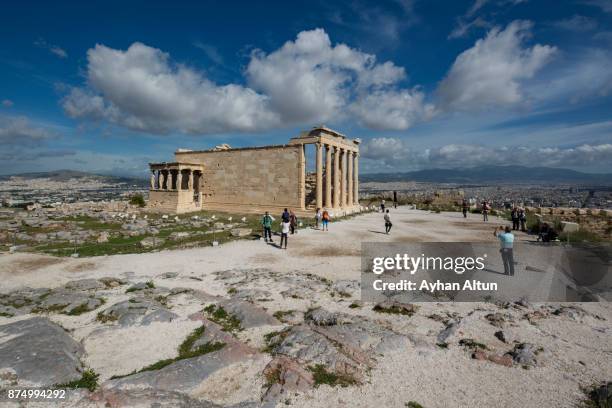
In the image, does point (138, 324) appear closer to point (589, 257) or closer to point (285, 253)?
point (285, 253)

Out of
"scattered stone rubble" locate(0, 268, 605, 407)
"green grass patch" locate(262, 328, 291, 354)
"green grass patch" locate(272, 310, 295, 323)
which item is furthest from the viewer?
"green grass patch" locate(272, 310, 295, 323)

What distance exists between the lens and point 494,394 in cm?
500

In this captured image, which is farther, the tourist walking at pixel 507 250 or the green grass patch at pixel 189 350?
the tourist walking at pixel 507 250

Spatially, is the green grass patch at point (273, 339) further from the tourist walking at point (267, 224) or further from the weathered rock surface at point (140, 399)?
the tourist walking at point (267, 224)

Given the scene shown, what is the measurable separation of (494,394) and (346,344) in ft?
8.09

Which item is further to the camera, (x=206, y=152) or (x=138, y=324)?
(x=206, y=152)

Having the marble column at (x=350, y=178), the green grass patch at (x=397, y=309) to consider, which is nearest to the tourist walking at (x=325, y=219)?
the green grass patch at (x=397, y=309)

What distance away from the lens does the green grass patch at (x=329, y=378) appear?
205 inches

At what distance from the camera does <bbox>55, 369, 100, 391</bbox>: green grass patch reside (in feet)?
16.6

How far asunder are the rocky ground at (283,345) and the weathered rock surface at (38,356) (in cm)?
2

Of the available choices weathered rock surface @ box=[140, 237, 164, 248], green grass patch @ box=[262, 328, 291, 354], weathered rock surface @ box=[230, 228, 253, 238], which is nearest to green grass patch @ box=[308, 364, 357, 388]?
green grass patch @ box=[262, 328, 291, 354]

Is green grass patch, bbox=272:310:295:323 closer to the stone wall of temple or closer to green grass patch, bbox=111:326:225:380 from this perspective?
green grass patch, bbox=111:326:225:380

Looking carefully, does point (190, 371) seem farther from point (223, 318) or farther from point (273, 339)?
point (223, 318)

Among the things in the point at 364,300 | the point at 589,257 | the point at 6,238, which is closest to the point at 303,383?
the point at 364,300
